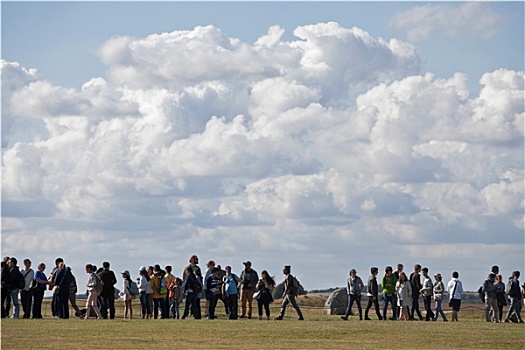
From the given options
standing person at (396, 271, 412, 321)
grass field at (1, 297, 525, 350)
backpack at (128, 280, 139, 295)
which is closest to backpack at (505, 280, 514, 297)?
standing person at (396, 271, 412, 321)

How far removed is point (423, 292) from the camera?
36.1m

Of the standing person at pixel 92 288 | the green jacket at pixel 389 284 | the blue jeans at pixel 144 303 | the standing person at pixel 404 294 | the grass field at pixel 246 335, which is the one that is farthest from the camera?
the standing person at pixel 404 294

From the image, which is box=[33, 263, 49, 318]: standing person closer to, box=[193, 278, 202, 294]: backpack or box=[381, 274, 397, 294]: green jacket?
box=[193, 278, 202, 294]: backpack

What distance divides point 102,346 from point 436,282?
16.7 meters

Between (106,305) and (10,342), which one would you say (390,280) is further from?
(10,342)

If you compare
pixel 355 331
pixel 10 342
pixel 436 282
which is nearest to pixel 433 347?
pixel 355 331

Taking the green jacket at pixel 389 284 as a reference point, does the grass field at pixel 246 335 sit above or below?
below

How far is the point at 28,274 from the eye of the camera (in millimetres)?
33906

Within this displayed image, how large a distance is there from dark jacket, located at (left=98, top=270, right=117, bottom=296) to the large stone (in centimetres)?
1405

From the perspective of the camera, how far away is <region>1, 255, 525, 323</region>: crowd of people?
3362 centimetres

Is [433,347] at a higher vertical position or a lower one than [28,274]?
lower

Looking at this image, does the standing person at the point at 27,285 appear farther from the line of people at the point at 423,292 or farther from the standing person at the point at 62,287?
the line of people at the point at 423,292

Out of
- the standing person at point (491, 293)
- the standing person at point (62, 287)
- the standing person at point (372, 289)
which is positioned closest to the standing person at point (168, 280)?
the standing person at point (62, 287)

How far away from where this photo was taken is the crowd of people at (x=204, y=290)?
110ft
